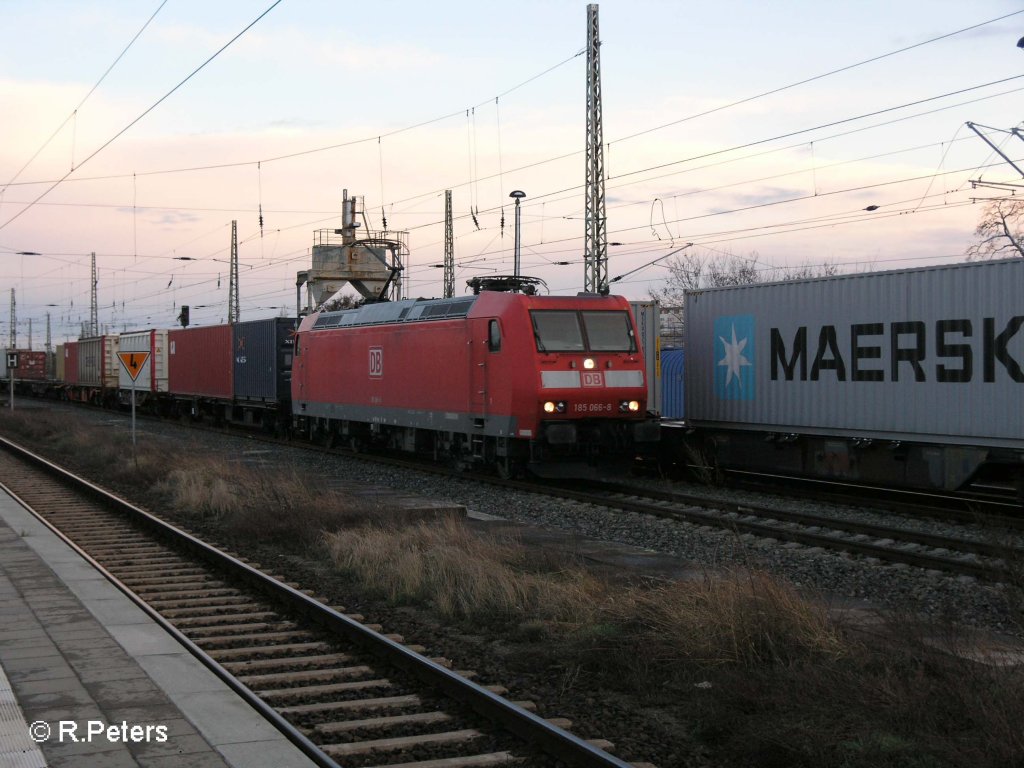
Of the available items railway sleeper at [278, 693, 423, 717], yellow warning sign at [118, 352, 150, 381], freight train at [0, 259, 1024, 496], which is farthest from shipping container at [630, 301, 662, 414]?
railway sleeper at [278, 693, 423, 717]

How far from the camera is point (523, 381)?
17.7 meters

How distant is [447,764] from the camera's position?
5.51 meters

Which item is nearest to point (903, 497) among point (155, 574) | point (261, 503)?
point (261, 503)

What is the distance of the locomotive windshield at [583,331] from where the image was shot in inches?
706

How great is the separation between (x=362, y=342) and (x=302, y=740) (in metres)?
18.6

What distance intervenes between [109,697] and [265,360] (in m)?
26.8

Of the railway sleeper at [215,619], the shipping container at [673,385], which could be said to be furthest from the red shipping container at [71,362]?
the railway sleeper at [215,619]

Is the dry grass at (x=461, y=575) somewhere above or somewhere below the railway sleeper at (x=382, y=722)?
above

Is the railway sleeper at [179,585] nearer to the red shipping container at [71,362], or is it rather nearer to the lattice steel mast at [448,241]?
the lattice steel mast at [448,241]

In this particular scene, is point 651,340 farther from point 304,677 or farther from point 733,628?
point 304,677

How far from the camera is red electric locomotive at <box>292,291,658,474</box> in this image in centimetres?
1772

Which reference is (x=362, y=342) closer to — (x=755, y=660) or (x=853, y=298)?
(x=853, y=298)

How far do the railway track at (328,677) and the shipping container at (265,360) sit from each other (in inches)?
761

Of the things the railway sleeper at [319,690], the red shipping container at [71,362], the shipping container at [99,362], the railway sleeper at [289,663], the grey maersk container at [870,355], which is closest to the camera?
the railway sleeper at [319,690]
